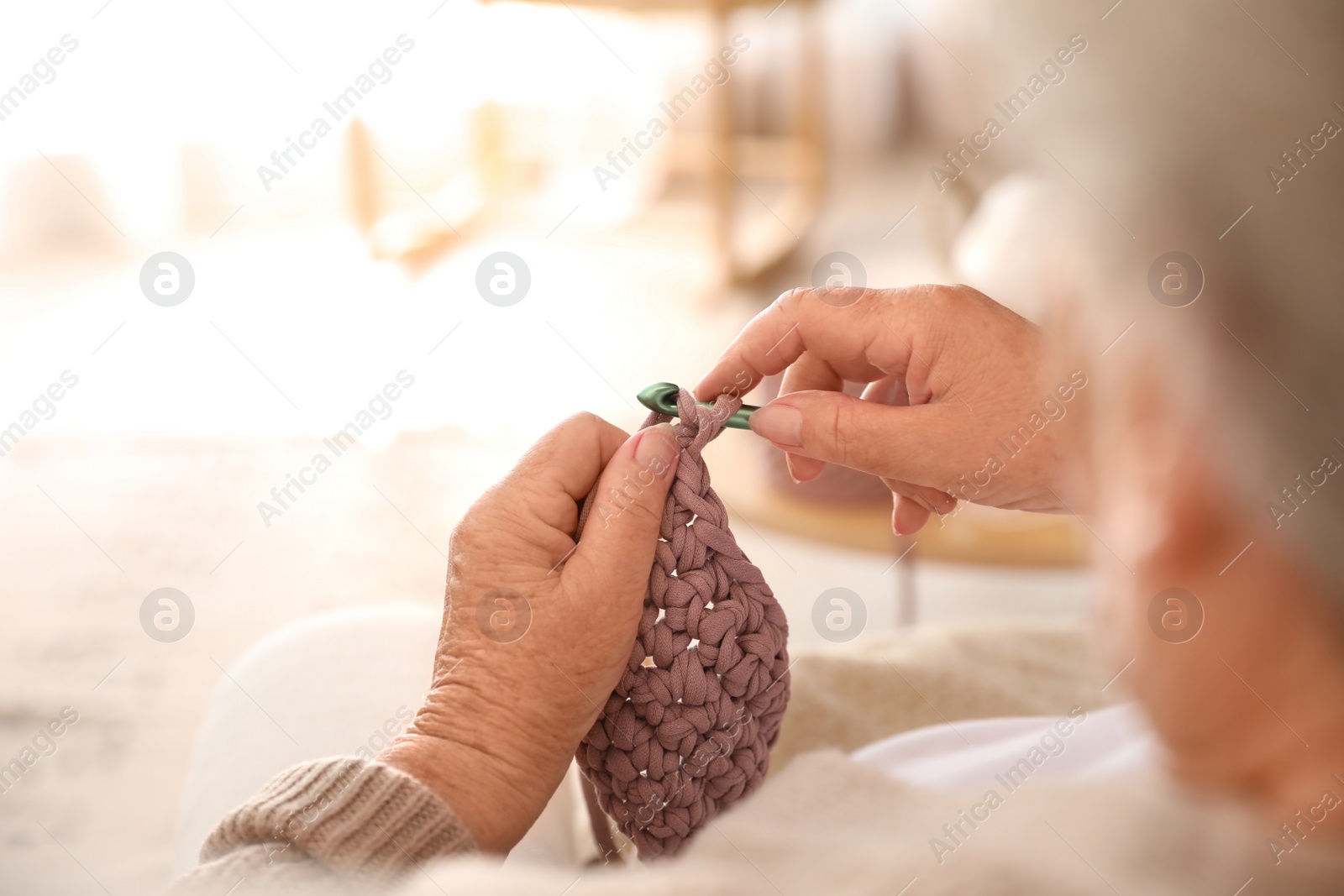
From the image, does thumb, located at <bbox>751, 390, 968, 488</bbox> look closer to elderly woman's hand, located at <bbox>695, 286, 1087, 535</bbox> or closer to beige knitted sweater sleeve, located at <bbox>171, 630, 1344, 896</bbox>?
elderly woman's hand, located at <bbox>695, 286, 1087, 535</bbox>

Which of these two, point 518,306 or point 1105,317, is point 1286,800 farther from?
point 518,306

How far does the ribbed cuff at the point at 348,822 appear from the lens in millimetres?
429

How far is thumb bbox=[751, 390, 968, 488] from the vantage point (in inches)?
24.7

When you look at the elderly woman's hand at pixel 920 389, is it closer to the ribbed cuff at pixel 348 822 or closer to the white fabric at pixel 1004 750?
the white fabric at pixel 1004 750

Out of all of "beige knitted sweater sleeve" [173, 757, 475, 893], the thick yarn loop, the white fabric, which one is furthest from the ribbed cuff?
the white fabric

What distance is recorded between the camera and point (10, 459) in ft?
7.19

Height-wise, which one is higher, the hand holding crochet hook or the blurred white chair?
the hand holding crochet hook

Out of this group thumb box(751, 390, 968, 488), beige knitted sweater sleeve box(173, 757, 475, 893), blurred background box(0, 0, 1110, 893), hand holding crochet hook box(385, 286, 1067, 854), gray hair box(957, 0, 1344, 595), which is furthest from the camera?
blurred background box(0, 0, 1110, 893)

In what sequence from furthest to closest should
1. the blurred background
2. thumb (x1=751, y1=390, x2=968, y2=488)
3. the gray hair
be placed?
the blurred background, thumb (x1=751, y1=390, x2=968, y2=488), the gray hair

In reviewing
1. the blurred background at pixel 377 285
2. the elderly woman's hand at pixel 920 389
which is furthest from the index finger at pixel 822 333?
the blurred background at pixel 377 285

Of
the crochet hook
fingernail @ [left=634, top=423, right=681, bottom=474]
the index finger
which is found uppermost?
the index finger

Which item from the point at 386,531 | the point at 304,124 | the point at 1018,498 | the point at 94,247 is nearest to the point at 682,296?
the point at 386,531

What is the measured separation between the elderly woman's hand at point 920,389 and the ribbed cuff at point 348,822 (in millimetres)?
307

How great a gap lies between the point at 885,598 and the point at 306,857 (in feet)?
4.76
